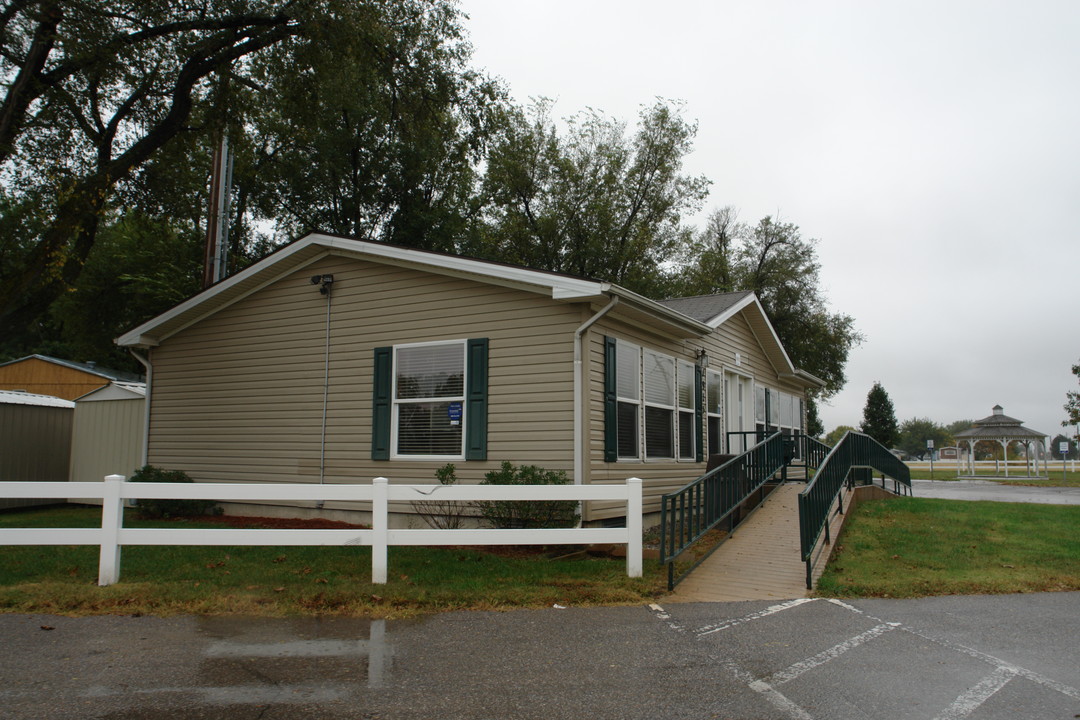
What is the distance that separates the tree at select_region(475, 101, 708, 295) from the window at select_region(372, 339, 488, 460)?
2111 centimetres

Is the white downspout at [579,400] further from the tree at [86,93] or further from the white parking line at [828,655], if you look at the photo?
the tree at [86,93]

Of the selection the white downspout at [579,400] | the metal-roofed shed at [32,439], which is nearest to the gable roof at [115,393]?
the metal-roofed shed at [32,439]

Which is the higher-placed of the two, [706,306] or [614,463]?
[706,306]

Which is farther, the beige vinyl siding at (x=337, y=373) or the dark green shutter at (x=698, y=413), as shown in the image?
the dark green shutter at (x=698, y=413)

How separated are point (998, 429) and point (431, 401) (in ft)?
112

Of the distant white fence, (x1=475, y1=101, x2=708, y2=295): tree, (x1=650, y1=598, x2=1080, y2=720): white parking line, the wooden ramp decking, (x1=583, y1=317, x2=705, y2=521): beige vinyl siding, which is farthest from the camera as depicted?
(x1=475, y1=101, x2=708, y2=295): tree

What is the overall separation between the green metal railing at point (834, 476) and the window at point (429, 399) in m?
4.64

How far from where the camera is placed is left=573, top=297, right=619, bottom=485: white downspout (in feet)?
31.1

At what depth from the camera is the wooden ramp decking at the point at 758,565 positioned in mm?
7244

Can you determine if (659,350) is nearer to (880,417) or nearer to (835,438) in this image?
(880,417)

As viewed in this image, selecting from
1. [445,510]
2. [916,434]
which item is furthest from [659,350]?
[916,434]

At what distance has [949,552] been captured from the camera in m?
9.32

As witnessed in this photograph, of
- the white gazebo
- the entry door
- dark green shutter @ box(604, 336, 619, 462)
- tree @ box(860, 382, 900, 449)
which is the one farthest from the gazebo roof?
dark green shutter @ box(604, 336, 619, 462)

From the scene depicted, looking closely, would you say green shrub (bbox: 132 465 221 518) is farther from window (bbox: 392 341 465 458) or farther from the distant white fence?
the distant white fence
